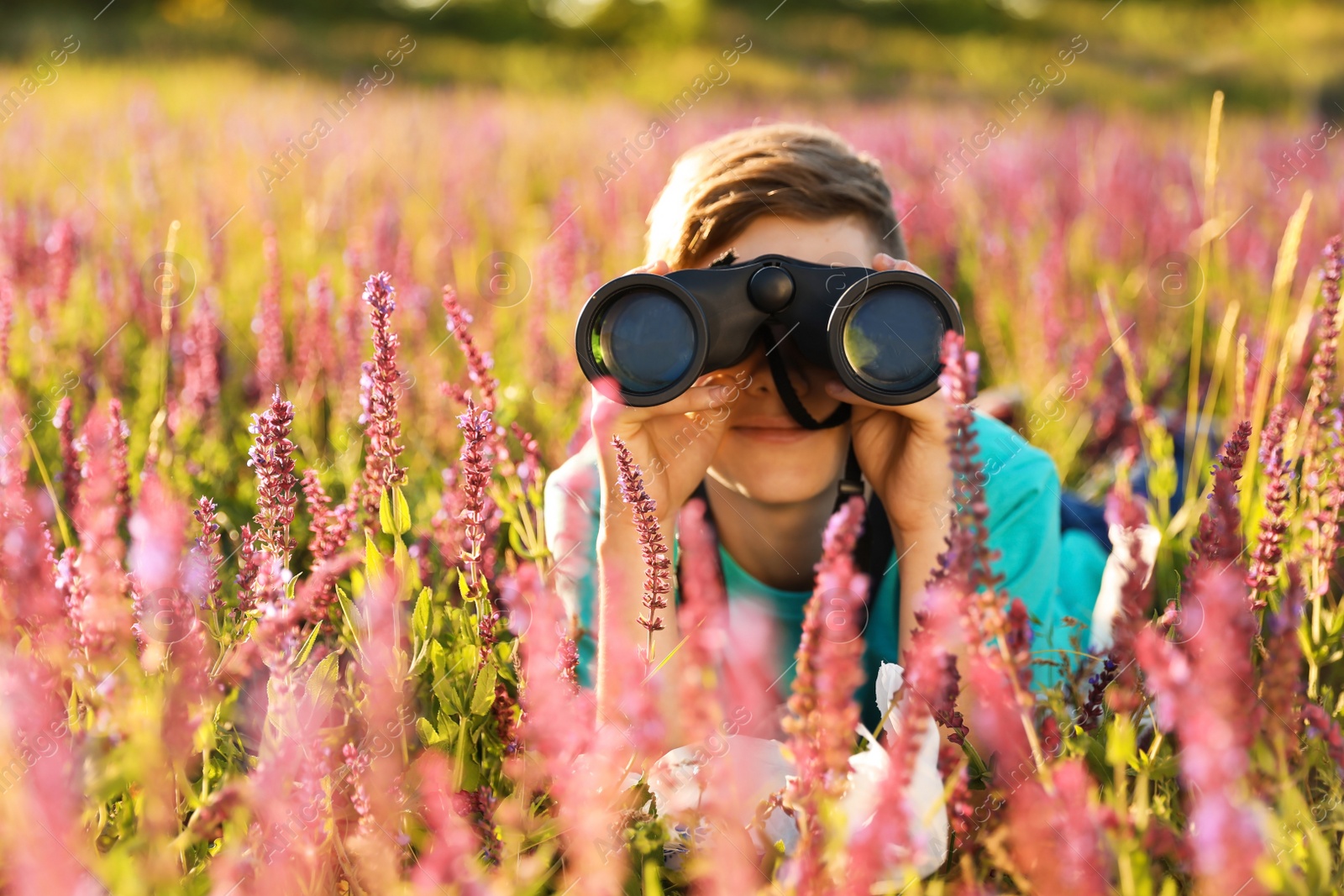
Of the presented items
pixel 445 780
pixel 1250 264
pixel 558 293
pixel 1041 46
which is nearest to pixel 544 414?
pixel 558 293

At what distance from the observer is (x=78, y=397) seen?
2465mm

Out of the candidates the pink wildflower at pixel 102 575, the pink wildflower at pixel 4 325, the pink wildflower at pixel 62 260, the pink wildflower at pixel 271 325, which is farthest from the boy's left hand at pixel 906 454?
the pink wildflower at pixel 62 260

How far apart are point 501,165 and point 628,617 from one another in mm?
5277

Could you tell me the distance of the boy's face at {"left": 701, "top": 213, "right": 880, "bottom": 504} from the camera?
188cm

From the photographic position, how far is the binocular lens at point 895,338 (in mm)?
1524

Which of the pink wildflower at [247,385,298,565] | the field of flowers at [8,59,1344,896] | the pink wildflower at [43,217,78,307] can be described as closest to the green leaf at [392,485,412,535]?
the field of flowers at [8,59,1344,896]

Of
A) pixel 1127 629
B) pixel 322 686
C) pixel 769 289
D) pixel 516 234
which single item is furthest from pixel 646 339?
pixel 516 234

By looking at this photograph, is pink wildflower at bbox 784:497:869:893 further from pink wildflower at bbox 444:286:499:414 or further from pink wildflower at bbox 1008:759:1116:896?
pink wildflower at bbox 444:286:499:414

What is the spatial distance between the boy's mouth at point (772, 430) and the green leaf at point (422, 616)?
802mm

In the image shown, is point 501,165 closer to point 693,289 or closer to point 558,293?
point 558,293

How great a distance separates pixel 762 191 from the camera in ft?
6.44

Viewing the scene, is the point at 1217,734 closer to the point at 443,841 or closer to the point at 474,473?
the point at 443,841

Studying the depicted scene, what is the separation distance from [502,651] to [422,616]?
167 millimetres

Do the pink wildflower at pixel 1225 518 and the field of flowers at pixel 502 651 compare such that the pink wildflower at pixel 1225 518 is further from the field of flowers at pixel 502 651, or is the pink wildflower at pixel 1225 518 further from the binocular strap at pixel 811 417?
the binocular strap at pixel 811 417
